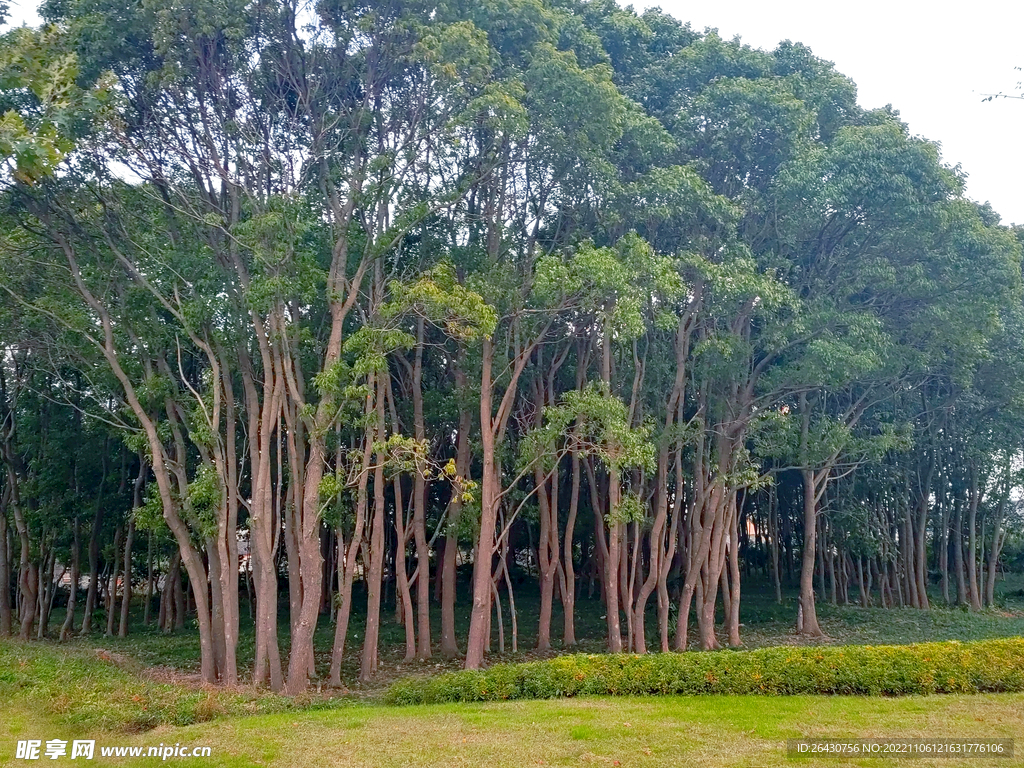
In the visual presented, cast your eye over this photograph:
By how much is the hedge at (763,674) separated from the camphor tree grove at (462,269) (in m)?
3.04

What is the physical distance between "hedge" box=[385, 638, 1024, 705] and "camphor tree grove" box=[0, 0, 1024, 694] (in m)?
3.04

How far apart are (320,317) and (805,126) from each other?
899cm

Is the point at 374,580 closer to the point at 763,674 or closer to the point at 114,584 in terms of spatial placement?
the point at 763,674

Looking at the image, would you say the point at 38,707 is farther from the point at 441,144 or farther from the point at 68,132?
the point at 441,144

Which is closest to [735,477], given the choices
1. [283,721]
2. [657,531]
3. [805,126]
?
[657,531]

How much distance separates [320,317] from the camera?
14.9 meters

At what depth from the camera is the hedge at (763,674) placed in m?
10.0

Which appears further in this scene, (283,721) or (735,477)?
(735,477)

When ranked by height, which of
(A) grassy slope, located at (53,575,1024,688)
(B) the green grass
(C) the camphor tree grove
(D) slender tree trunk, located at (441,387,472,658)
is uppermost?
(C) the camphor tree grove

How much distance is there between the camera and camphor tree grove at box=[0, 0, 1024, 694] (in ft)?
42.4

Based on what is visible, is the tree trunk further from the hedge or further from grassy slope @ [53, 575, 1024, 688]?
the hedge

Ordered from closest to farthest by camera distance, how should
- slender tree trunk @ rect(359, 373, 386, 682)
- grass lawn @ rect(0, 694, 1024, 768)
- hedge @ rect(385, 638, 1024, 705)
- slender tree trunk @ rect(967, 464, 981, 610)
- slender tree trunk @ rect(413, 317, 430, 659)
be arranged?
grass lawn @ rect(0, 694, 1024, 768) < hedge @ rect(385, 638, 1024, 705) < slender tree trunk @ rect(359, 373, 386, 682) < slender tree trunk @ rect(413, 317, 430, 659) < slender tree trunk @ rect(967, 464, 981, 610)

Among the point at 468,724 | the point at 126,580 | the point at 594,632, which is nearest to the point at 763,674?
the point at 468,724

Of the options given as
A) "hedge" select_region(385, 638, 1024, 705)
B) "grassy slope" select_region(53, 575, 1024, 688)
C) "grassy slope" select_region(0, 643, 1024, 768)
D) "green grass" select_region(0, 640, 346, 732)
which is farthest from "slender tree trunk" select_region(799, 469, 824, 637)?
"green grass" select_region(0, 640, 346, 732)
